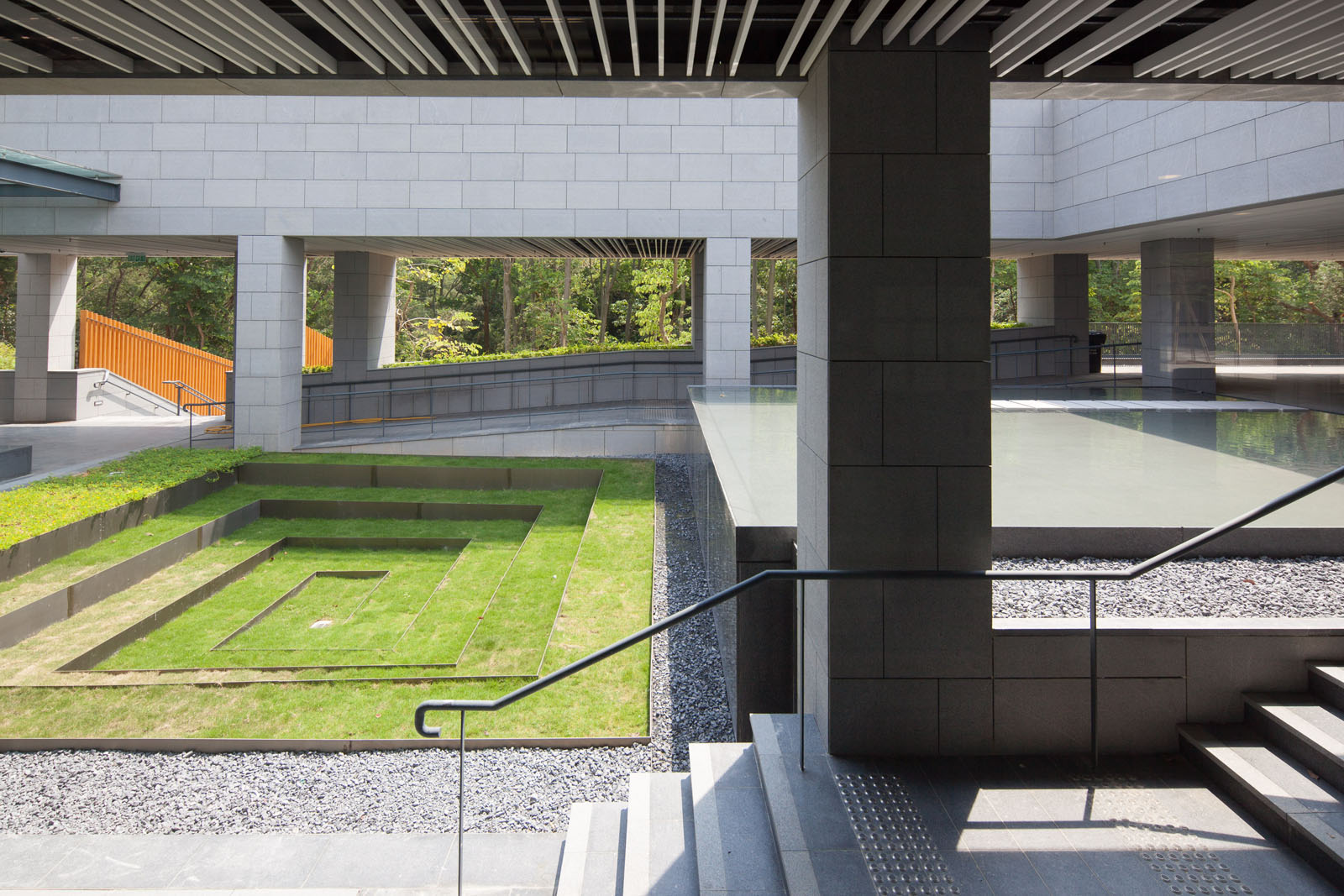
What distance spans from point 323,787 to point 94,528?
7.69 meters

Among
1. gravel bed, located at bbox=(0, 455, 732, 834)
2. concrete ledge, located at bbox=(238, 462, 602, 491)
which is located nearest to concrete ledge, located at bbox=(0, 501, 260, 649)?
gravel bed, located at bbox=(0, 455, 732, 834)

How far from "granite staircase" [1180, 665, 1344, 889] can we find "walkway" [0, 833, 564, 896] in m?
3.24

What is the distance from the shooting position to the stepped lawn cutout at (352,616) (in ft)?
24.1

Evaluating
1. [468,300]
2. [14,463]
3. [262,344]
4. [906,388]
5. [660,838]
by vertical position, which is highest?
[468,300]

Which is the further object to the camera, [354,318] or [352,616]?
[354,318]

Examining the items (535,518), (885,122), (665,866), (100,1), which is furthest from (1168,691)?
(535,518)

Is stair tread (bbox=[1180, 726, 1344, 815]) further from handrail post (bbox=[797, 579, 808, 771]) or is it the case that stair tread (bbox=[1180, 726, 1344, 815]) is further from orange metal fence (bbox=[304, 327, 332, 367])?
orange metal fence (bbox=[304, 327, 332, 367])

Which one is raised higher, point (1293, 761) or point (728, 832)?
point (1293, 761)

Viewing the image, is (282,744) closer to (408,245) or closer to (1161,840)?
(1161,840)

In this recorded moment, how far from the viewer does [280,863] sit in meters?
5.21

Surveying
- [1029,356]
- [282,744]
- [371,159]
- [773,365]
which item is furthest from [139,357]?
[282,744]

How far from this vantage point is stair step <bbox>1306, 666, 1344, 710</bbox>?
468 centimetres

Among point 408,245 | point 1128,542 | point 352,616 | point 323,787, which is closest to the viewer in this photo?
point 323,787

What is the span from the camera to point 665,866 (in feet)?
13.9
